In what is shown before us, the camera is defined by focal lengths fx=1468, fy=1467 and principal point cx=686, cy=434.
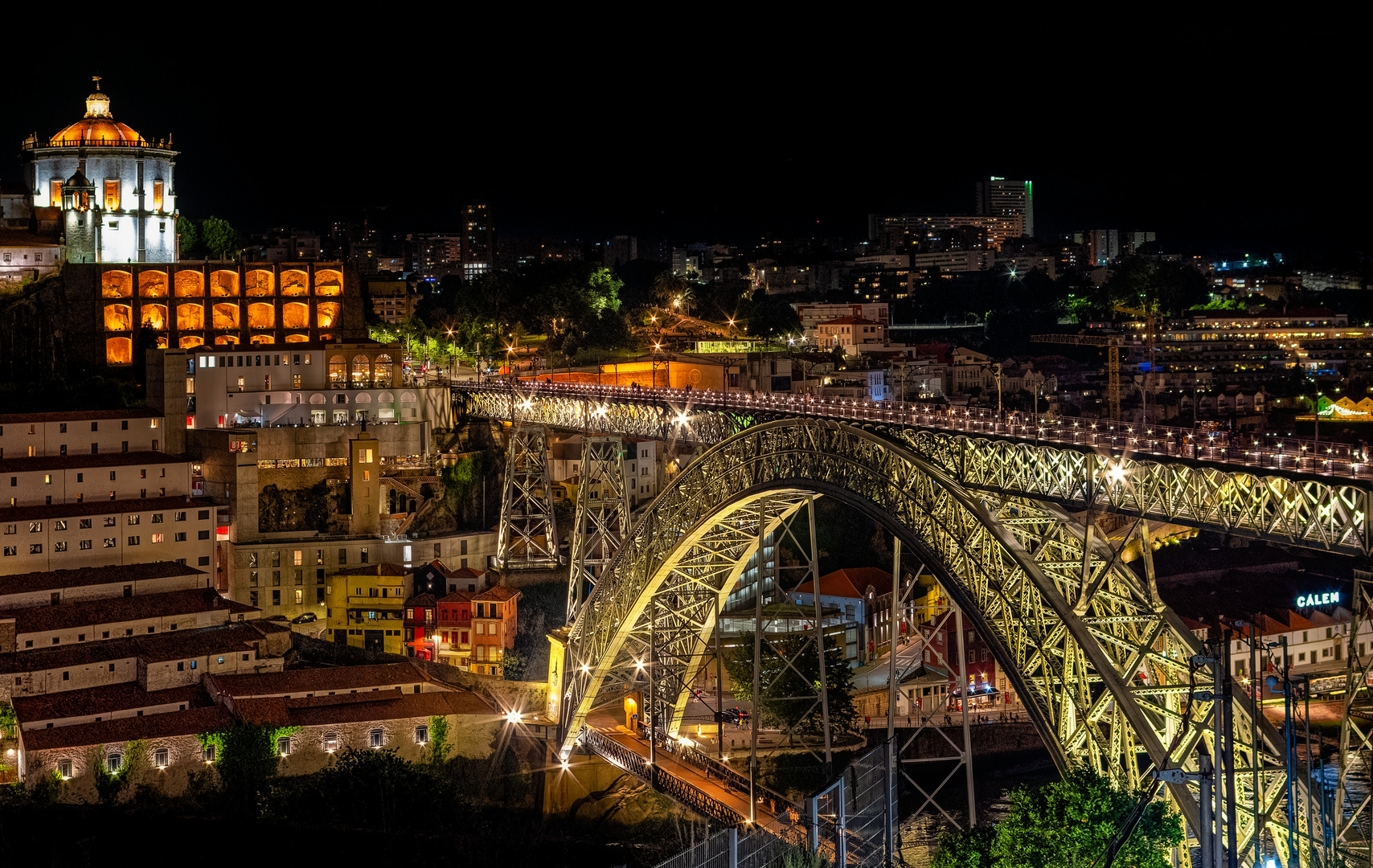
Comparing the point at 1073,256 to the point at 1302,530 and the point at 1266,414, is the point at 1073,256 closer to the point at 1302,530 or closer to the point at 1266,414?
the point at 1266,414

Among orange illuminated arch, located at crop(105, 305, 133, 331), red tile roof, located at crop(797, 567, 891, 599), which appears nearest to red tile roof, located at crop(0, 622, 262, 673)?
red tile roof, located at crop(797, 567, 891, 599)

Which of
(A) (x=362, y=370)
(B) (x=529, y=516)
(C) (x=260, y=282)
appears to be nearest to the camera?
(B) (x=529, y=516)

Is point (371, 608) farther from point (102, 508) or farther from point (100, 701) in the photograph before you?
point (100, 701)

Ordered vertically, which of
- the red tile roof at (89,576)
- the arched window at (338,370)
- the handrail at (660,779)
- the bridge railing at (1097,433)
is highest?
the arched window at (338,370)

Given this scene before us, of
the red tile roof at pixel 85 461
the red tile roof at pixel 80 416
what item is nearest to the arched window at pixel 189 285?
the red tile roof at pixel 80 416

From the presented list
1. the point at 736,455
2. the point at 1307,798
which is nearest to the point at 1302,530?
the point at 1307,798

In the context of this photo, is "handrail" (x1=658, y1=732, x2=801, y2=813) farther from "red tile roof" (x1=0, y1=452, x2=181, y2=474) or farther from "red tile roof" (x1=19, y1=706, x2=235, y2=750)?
"red tile roof" (x1=0, y1=452, x2=181, y2=474)

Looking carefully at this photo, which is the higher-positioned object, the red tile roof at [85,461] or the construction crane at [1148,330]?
the construction crane at [1148,330]

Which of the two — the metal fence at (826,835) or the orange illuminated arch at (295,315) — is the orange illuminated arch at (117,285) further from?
the metal fence at (826,835)

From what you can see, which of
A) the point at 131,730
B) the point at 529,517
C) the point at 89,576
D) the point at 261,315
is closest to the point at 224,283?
the point at 261,315
